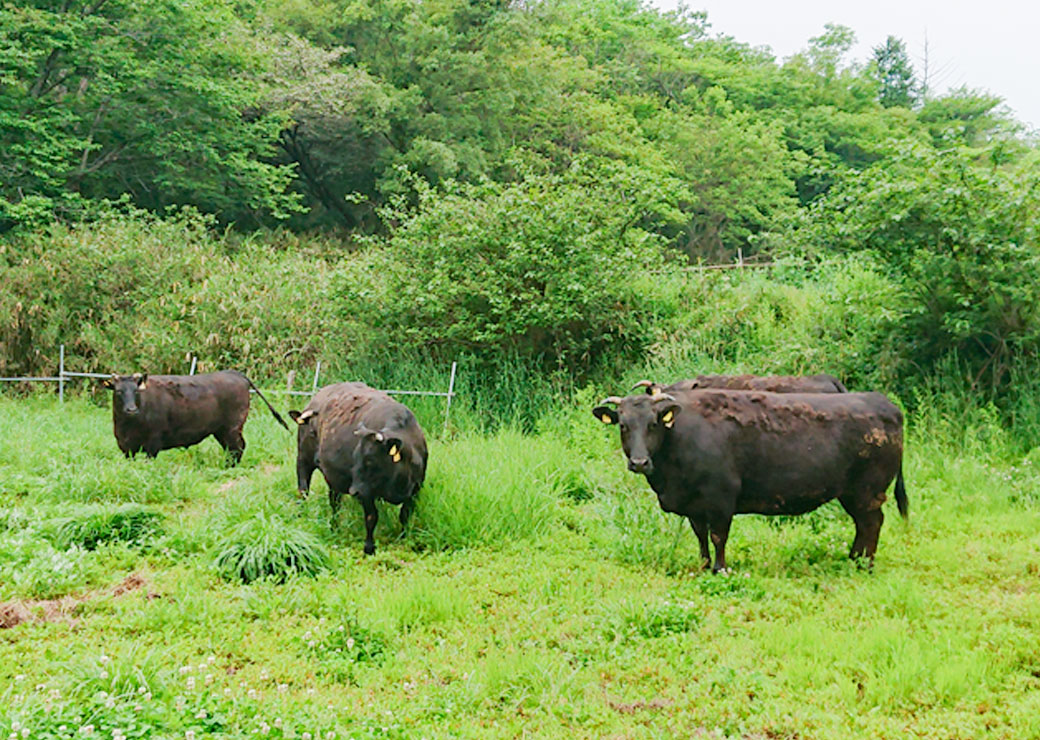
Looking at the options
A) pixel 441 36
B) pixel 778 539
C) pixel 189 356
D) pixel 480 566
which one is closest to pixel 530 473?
pixel 480 566

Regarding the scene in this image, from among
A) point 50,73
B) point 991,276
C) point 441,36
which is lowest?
A: point 991,276

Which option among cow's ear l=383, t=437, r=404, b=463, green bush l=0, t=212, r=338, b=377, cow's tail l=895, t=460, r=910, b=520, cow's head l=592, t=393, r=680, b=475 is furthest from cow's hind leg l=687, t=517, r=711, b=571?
green bush l=0, t=212, r=338, b=377

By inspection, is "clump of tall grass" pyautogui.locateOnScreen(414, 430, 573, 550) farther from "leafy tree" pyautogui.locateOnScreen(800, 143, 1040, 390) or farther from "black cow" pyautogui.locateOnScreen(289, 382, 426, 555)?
"leafy tree" pyautogui.locateOnScreen(800, 143, 1040, 390)

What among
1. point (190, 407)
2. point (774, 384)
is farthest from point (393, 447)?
point (190, 407)

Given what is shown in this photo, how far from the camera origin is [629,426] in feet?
19.3

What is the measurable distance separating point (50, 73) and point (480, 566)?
20837 millimetres

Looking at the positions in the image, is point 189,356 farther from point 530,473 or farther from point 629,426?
point 629,426

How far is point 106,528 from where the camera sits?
6684mm

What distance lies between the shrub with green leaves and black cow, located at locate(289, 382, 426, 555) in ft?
2.02

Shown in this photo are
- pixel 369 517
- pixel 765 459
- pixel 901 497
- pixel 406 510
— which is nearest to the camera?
pixel 765 459

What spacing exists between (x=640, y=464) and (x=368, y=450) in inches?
93.2

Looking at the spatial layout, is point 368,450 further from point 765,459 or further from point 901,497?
point 901,497

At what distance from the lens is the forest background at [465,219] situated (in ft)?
31.6

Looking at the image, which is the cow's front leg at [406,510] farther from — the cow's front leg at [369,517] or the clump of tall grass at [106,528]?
the clump of tall grass at [106,528]
